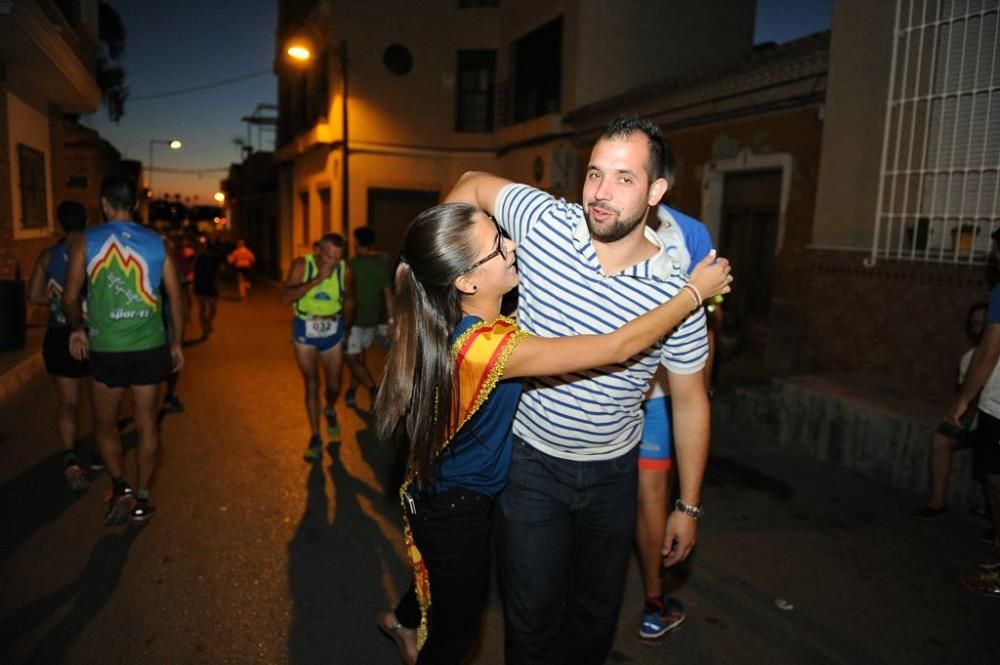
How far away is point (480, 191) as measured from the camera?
2.66 meters

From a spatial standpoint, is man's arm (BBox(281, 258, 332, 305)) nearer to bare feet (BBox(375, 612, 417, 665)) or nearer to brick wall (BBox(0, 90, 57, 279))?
bare feet (BBox(375, 612, 417, 665))

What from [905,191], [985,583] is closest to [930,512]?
[985,583]

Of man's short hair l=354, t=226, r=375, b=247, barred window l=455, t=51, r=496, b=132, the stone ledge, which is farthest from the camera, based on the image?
barred window l=455, t=51, r=496, b=132

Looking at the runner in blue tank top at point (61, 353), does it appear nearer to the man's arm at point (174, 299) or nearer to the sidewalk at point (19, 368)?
the man's arm at point (174, 299)

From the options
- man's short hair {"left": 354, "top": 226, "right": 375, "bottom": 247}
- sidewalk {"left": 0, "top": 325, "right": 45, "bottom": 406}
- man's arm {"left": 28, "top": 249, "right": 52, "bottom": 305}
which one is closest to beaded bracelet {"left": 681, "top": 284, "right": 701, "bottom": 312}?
man's arm {"left": 28, "top": 249, "right": 52, "bottom": 305}

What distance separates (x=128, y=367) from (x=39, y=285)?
161cm

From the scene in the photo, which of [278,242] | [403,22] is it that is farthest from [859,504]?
[278,242]

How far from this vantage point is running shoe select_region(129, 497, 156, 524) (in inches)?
170

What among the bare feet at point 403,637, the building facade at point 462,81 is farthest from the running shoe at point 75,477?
the building facade at point 462,81

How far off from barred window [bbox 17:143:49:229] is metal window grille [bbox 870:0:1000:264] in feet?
40.6

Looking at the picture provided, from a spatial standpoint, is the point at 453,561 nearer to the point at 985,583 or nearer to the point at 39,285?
the point at 985,583

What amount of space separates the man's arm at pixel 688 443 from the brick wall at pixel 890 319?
16.8ft

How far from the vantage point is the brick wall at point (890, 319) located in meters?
6.32

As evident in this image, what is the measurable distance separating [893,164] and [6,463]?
8.85 metres
